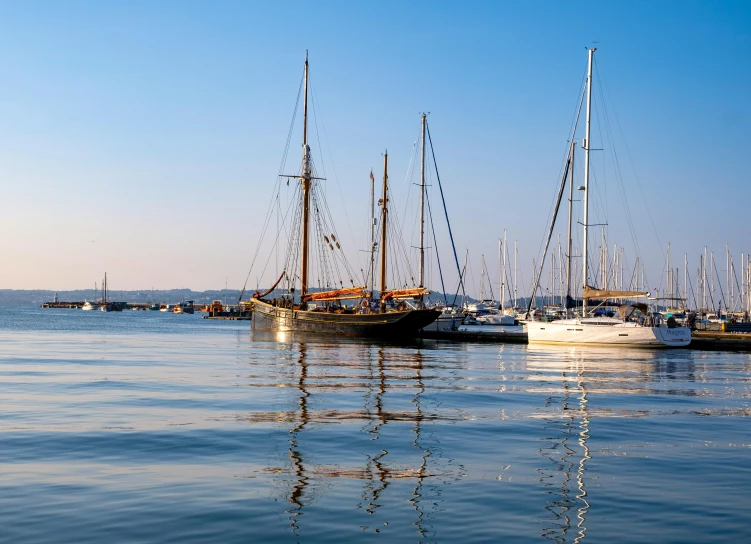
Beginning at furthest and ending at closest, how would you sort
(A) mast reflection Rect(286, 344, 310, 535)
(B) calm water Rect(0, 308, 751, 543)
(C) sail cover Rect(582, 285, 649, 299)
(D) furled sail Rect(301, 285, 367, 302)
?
(D) furled sail Rect(301, 285, 367, 302), (C) sail cover Rect(582, 285, 649, 299), (A) mast reflection Rect(286, 344, 310, 535), (B) calm water Rect(0, 308, 751, 543)

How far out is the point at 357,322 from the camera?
2746 inches

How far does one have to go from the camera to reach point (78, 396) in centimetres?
2500

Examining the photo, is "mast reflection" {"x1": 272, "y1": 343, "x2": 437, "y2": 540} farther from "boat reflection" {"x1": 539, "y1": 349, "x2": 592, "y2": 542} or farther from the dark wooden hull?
the dark wooden hull

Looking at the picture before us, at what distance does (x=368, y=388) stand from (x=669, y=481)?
15.2 metres

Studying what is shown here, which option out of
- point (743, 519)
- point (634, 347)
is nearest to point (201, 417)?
point (743, 519)

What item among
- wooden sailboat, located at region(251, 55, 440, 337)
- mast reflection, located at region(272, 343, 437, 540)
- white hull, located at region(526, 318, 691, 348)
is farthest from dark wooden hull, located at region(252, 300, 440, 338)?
mast reflection, located at region(272, 343, 437, 540)

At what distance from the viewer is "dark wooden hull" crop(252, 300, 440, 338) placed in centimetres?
6838

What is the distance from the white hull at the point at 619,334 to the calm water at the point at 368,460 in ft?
77.6

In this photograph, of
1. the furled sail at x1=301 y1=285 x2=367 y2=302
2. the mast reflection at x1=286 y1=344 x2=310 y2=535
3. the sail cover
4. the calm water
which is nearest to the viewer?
the calm water

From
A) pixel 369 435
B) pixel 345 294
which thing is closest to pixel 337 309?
pixel 345 294

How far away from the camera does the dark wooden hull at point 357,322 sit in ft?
224

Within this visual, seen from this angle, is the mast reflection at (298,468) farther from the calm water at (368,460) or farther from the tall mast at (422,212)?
the tall mast at (422,212)

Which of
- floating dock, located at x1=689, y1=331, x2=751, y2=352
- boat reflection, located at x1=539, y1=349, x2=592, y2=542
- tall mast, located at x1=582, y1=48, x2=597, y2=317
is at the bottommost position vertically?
boat reflection, located at x1=539, y1=349, x2=592, y2=542

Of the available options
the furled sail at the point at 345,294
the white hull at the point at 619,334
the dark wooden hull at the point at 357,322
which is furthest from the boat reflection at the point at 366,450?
the furled sail at the point at 345,294
